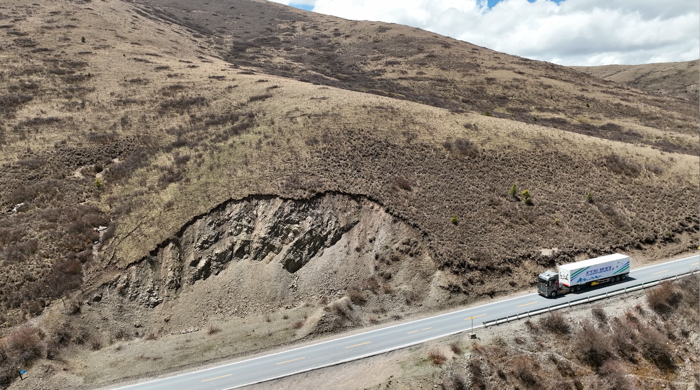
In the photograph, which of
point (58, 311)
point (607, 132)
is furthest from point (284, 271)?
point (607, 132)

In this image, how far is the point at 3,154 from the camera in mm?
39719

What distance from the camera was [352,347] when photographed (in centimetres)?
2528

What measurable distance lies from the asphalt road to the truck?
590 mm

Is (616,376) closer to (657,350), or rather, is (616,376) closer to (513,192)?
(657,350)

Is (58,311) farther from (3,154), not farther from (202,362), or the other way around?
(3,154)

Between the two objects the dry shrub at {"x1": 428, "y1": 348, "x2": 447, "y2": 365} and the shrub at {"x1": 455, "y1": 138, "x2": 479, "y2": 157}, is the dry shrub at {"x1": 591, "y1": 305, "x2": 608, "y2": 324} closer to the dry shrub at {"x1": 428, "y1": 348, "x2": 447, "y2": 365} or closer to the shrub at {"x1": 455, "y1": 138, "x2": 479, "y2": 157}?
the dry shrub at {"x1": 428, "y1": 348, "x2": 447, "y2": 365}

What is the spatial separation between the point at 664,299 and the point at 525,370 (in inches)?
577

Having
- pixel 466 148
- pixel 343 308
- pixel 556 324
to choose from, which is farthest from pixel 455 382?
pixel 466 148

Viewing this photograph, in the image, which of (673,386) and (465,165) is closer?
(673,386)

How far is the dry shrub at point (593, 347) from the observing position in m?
24.1

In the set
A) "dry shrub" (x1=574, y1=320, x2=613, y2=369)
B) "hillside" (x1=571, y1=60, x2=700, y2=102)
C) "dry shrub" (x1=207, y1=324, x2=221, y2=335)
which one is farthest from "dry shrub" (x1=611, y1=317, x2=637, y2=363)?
"hillside" (x1=571, y1=60, x2=700, y2=102)

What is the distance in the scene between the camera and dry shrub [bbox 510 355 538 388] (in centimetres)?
2266

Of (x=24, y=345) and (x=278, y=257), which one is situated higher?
(x=278, y=257)

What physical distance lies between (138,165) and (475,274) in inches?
1498
